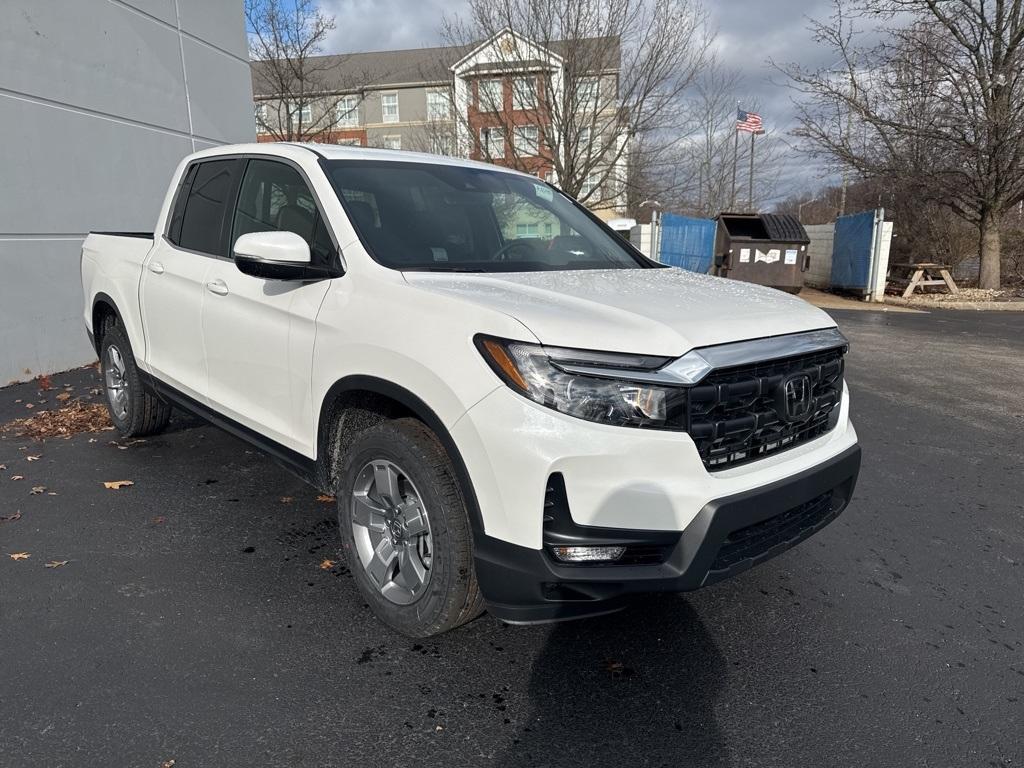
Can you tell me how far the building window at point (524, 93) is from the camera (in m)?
18.5

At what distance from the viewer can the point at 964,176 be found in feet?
57.5

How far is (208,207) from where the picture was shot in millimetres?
4031

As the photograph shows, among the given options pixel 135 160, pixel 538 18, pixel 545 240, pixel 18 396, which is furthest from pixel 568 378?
pixel 538 18

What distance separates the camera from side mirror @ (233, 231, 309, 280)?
2812 millimetres

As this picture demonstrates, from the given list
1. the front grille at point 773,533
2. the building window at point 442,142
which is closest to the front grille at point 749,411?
the front grille at point 773,533

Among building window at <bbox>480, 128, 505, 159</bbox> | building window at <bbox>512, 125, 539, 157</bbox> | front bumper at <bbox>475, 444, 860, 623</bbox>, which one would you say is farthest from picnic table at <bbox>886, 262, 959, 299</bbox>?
front bumper at <bbox>475, 444, 860, 623</bbox>

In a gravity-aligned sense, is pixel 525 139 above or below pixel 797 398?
above

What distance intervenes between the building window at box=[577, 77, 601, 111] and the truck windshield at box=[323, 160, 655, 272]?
51.5 ft

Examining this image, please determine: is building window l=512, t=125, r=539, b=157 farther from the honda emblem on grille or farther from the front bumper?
the front bumper

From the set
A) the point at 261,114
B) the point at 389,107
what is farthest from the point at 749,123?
the point at 389,107

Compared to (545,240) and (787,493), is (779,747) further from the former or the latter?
(545,240)

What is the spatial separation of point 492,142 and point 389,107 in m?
27.5

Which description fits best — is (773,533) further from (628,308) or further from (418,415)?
(418,415)

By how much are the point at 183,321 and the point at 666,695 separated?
10.3 ft
